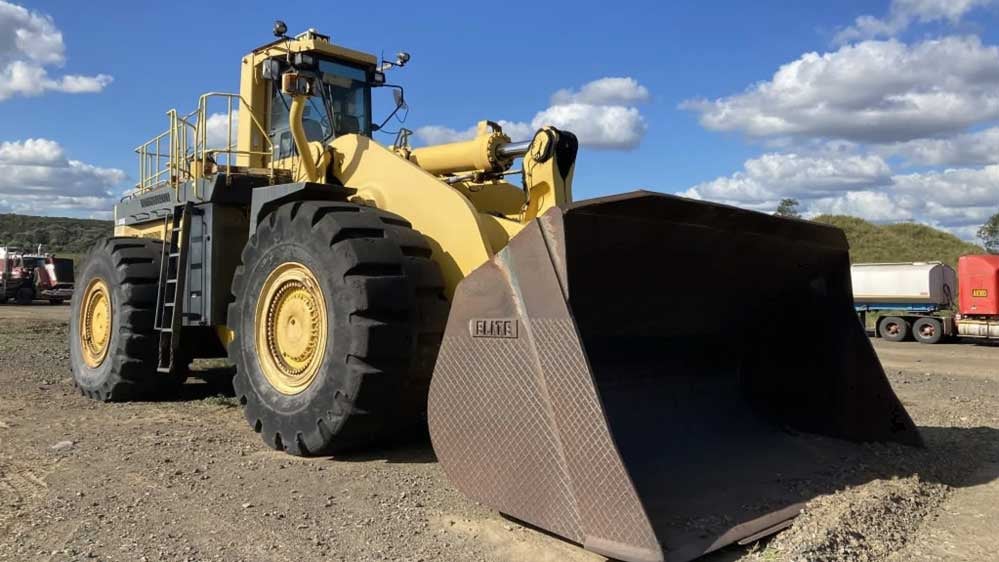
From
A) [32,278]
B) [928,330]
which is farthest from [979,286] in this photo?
[32,278]

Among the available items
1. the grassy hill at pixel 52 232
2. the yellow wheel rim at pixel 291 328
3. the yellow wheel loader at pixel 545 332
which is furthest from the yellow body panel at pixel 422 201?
the grassy hill at pixel 52 232

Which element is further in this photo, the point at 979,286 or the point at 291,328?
the point at 979,286

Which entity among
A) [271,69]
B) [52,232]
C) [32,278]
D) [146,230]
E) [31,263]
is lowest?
[32,278]

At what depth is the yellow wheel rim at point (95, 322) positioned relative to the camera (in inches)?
334

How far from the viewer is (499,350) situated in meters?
3.90

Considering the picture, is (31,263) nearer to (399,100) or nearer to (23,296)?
(23,296)

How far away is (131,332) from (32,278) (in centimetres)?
2850

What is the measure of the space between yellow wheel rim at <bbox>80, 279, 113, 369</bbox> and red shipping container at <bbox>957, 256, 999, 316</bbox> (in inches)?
870

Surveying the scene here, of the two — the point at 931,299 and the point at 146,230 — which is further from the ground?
the point at 146,230

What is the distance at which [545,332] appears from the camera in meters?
3.71

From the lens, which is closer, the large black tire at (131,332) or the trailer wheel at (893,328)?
the large black tire at (131,332)

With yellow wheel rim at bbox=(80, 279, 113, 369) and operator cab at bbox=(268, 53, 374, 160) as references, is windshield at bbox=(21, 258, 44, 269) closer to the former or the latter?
yellow wheel rim at bbox=(80, 279, 113, 369)

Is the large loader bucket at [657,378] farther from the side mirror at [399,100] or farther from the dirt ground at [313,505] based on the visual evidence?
the side mirror at [399,100]

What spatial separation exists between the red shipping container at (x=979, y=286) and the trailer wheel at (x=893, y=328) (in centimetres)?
156
